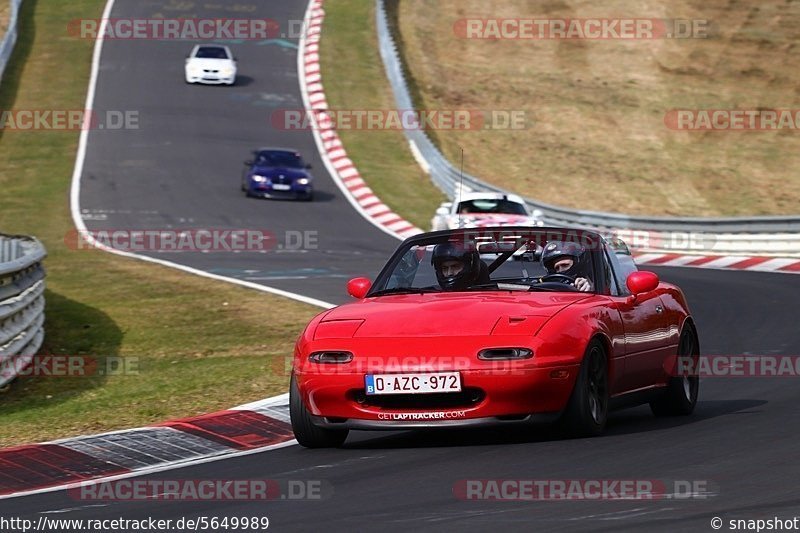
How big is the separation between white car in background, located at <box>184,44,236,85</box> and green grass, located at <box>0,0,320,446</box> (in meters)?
13.0

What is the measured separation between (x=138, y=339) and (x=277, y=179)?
1804cm

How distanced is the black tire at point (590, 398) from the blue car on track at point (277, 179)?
80.5 feet

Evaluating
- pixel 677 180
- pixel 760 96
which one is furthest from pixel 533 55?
pixel 677 180

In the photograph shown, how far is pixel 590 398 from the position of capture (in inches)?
342

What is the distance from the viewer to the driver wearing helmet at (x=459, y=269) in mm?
9492

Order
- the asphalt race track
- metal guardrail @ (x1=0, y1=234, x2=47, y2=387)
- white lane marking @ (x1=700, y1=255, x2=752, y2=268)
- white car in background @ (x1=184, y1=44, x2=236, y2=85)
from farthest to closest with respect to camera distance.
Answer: white car in background @ (x1=184, y1=44, x2=236, y2=85) → white lane marking @ (x1=700, y1=255, x2=752, y2=268) → metal guardrail @ (x1=0, y1=234, x2=47, y2=387) → the asphalt race track

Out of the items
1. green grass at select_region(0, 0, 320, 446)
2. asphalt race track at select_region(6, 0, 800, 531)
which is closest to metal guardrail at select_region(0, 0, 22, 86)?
green grass at select_region(0, 0, 320, 446)

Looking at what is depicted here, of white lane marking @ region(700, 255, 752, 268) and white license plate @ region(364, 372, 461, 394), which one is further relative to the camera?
white lane marking @ region(700, 255, 752, 268)

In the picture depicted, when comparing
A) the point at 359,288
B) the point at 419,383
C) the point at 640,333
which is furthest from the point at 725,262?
the point at 419,383

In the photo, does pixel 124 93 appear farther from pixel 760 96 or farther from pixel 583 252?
pixel 583 252

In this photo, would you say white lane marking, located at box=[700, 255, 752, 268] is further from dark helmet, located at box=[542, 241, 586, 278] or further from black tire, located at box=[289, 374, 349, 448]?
black tire, located at box=[289, 374, 349, 448]

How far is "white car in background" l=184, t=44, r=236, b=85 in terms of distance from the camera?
43438 mm

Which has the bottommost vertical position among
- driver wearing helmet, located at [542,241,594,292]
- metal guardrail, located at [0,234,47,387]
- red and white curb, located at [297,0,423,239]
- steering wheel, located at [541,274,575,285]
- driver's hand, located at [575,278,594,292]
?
red and white curb, located at [297,0,423,239]

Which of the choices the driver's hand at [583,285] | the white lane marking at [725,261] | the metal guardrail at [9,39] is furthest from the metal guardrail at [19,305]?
the metal guardrail at [9,39]
